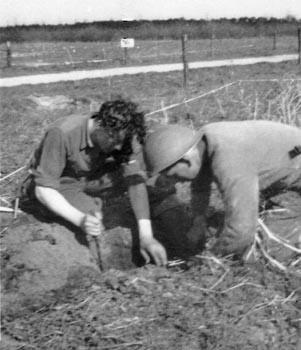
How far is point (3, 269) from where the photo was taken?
11.5 feet

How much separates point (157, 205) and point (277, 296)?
4.48ft

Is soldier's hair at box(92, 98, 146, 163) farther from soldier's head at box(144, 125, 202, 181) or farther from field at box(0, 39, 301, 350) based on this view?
field at box(0, 39, 301, 350)

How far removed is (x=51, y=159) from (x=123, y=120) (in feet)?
1.67

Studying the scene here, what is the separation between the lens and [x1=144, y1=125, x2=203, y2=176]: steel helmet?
11.2 ft

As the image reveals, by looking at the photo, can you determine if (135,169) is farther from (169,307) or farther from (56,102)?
(56,102)

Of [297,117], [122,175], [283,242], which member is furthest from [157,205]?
[297,117]

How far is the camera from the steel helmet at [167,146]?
3416mm

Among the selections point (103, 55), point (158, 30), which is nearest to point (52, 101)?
point (103, 55)

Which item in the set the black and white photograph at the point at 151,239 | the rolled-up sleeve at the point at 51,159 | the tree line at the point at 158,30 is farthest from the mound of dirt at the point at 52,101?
the tree line at the point at 158,30

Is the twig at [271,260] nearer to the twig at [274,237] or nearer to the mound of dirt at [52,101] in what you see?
the twig at [274,237]

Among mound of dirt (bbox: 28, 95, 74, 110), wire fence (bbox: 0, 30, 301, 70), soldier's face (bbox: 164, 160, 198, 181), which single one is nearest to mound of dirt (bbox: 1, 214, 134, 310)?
soldier's face (bbox: 164, 160, 198, 181)

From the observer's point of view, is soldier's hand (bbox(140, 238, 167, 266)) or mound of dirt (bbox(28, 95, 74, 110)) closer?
soldier's hand (bbox(140, 238, 167, 266))

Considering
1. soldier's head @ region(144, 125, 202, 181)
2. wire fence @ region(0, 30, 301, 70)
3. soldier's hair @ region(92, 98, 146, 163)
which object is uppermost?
soldier's hair @ region(92, 98, 146, 163)

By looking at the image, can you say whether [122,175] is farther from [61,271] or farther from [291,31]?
[291,31]
